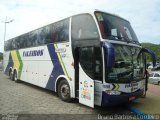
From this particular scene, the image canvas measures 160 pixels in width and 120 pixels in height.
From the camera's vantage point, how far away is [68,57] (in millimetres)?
9891

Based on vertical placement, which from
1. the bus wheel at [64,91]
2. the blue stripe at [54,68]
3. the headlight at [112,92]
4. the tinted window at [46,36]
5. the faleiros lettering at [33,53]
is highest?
the tinted window at [46,36]

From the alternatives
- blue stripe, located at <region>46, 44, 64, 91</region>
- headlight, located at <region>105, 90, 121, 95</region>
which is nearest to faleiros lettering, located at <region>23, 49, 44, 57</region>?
blue stripe, located at <region>46, 44, 64, 91</region>

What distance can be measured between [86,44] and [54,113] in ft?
9.13

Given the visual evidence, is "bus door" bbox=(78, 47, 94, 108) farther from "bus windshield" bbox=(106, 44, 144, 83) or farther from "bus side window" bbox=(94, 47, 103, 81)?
"bus windshield" bbox=(106, 44, 144, 83)

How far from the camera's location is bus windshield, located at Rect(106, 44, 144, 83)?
8.10 metres

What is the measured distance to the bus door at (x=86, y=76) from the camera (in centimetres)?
827

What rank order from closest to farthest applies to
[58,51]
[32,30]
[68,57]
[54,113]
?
1. [54,113]
2. [68,57]
3. [58,51]
4. [32,30]

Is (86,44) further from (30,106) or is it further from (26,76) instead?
(26,76)

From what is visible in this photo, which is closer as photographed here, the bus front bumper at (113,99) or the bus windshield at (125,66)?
the bus front bumper at (113,99)

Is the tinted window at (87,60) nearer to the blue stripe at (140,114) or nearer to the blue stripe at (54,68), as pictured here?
the blue stripe at (54,68)

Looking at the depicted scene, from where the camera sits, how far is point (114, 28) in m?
9.02

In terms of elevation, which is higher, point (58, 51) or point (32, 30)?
point (32, 30)

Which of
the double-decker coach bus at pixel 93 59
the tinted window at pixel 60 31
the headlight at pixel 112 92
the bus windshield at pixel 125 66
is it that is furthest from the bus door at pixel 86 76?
the tinted window at pixel 60 31

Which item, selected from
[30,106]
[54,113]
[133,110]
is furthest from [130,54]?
[30,106]
